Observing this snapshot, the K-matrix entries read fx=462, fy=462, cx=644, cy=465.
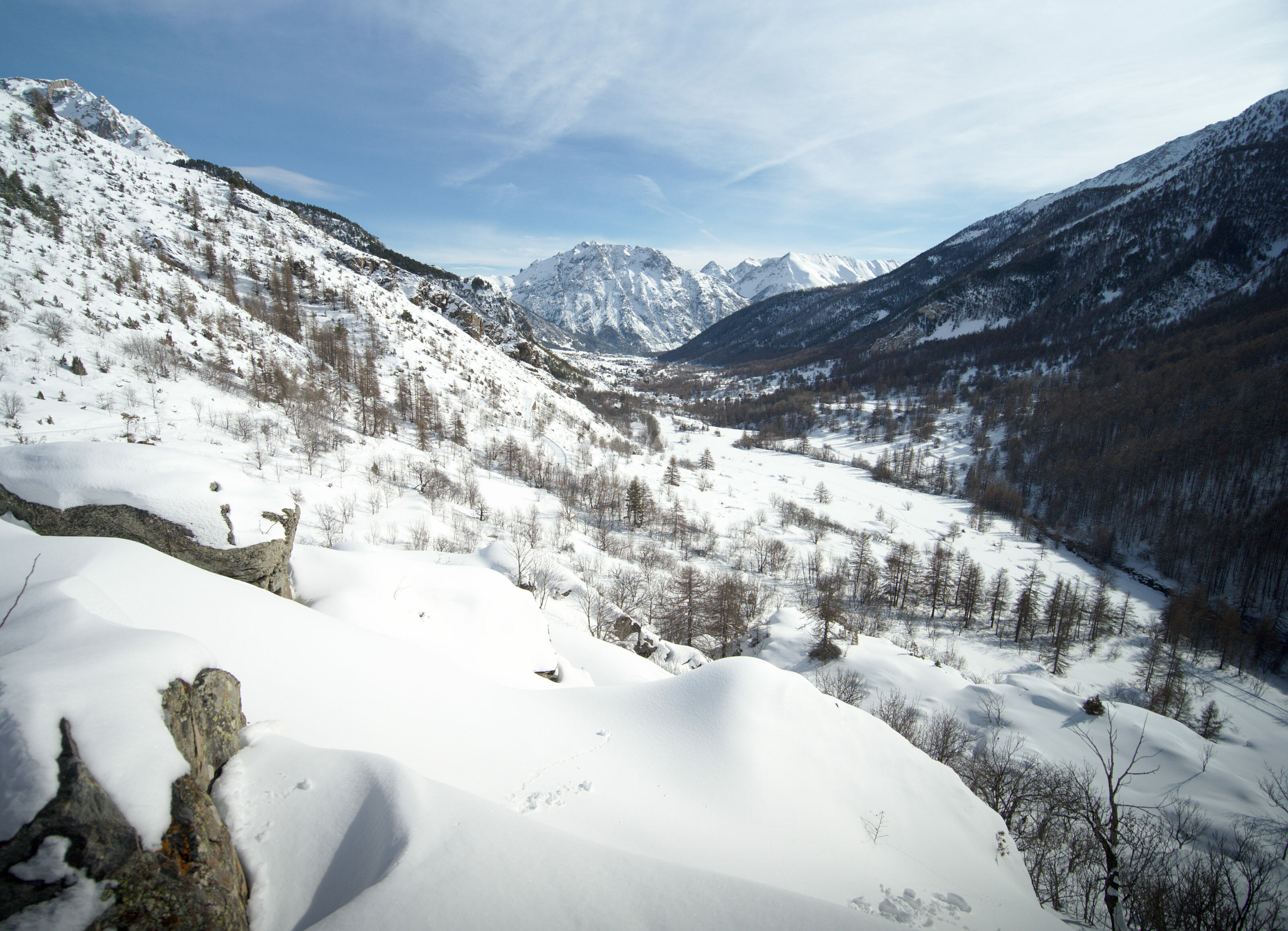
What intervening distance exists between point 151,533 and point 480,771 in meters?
8.04

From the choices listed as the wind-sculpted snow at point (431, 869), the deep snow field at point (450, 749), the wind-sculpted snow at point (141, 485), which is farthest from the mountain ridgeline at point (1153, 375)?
the wind-sculpted snow at point (141, 485)

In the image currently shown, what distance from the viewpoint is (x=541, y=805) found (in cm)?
605

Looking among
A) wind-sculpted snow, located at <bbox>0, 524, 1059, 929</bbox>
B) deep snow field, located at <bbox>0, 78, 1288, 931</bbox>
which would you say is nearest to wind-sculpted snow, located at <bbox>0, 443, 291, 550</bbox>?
deep snow field, located at <bbox>0, 78, 1288, 931</bbox>

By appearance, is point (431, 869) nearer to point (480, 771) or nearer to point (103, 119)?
point (480, 771)

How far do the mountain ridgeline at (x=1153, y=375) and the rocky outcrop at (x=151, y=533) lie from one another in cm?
9418

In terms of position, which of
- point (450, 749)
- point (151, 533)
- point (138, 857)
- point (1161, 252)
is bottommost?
point (450, 749)

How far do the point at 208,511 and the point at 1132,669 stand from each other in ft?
214

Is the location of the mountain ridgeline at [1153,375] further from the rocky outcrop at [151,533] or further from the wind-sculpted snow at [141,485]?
the wind-sculpted snow at [141,485]

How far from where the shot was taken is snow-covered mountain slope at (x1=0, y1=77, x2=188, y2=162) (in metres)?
105

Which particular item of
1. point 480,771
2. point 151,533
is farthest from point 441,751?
point 151,533

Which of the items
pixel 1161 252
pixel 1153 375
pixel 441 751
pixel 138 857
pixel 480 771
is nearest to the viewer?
pixel 138 857

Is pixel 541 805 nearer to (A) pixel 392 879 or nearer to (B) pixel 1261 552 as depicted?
(A) pixel 392 879

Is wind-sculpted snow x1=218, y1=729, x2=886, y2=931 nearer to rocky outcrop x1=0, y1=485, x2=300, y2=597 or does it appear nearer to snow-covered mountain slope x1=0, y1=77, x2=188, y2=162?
rocky outcrop x1=0, y1=485, x2=300, y2=597

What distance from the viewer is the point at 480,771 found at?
641 centimetres
